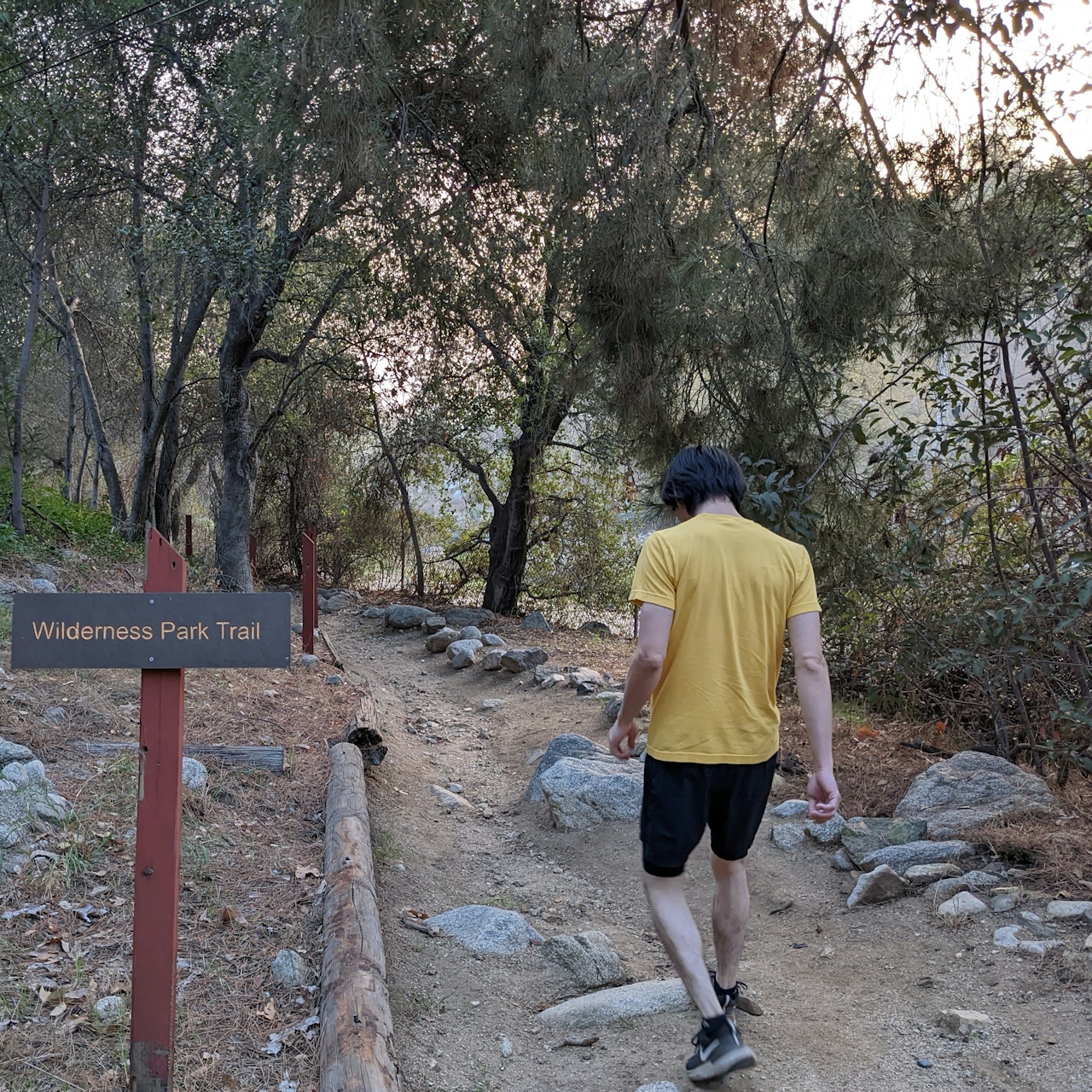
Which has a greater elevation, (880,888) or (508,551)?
(508,551)

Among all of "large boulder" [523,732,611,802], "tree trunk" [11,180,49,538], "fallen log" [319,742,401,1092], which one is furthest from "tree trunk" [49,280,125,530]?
"fallen log" [319,742,401,1092]

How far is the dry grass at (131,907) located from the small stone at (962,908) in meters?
2.46

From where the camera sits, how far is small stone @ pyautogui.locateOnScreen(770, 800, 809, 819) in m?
5.41

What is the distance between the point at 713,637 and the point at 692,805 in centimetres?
51

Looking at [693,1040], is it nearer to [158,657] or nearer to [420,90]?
[158,657]

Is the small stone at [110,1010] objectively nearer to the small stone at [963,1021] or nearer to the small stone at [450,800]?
the small stone at [963,1021]

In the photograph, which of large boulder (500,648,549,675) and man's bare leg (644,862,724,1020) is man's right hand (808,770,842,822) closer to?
man's bare leg (644,862,724,1020)

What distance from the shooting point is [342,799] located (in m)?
5.01

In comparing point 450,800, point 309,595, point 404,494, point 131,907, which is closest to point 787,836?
point 450,800

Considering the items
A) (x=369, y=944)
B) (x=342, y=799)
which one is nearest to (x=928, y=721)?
(x=342, y=799)

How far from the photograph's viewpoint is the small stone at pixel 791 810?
541 centimetres

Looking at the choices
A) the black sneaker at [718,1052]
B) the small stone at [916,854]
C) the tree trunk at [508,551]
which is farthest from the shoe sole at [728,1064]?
the tree trunk at [508,551]

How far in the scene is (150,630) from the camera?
268 cm

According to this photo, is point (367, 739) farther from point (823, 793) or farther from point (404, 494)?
point (404, 494)
